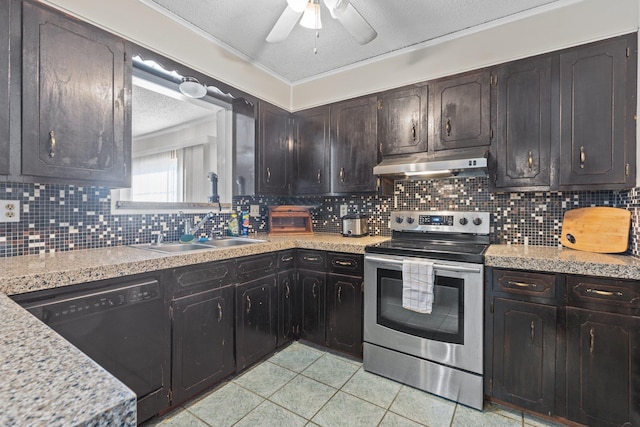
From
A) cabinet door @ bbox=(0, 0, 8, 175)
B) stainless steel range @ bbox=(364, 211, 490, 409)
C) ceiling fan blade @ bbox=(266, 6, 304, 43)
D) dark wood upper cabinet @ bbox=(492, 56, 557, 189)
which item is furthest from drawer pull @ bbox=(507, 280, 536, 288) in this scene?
cabinet door @ bbox=(0, 0, 8, 175)

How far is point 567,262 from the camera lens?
5.47ft

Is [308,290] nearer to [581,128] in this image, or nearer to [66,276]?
[66,276]

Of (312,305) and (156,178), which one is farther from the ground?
(156,178)

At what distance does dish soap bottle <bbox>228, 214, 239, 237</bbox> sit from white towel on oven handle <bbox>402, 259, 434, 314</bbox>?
1553 mm

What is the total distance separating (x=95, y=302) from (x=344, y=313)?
1612 mm

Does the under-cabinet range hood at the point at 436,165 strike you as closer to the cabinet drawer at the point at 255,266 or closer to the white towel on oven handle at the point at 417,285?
the white towel on oven handle at the point at 417,285

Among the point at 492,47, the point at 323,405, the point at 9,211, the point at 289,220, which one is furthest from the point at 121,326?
the point at 492,47

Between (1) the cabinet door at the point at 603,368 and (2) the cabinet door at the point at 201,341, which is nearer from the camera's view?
(1) the cabinet door at the point at 603,368

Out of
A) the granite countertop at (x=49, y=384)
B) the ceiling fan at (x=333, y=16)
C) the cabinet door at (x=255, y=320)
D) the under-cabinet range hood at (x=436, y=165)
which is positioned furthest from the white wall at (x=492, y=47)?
the granite countertop at (x=49, y=384)

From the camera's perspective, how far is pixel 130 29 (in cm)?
192

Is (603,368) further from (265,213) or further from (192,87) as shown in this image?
(192,87)

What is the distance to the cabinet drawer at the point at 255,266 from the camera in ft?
7.04

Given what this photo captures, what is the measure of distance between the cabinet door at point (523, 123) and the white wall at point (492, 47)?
14cm

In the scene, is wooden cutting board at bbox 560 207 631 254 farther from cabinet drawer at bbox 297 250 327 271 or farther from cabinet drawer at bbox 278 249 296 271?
cabinet drawer at bbox 278 249 296 271
